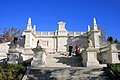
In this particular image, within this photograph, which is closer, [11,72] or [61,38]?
[11,72]

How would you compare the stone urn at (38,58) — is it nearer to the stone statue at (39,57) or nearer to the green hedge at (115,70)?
the stone statue at (39,57)

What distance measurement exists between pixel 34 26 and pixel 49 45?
454cm

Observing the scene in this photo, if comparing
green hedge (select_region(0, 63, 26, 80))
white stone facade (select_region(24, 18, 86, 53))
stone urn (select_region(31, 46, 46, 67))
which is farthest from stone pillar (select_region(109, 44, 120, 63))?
white stone facade (select_region(24, 18, 86, 53))

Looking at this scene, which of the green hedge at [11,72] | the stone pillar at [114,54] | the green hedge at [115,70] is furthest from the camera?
the stone pillar at [114,54]

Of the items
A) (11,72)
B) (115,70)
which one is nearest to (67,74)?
(115,70)

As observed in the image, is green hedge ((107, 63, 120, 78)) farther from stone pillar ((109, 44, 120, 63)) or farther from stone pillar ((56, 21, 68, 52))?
stone pillar ((56, 21, 68, 52))

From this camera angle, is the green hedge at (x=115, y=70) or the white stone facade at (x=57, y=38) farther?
the white stone facade at (x=57, y=38)

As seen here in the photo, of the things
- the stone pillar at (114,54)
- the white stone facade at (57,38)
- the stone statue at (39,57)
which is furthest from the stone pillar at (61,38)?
the stone statue at (39,57)

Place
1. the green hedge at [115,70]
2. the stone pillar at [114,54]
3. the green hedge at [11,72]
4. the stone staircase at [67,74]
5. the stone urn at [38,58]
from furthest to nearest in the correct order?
the stone pillar at [114,54] → the stone urn at [38,58] → the stone staircase at [67,74] → the green hedge at [115,70] → the green hedge at [11,72]

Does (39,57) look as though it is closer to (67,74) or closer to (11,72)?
(11,72)

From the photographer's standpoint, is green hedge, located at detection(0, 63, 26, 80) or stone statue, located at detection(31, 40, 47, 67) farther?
stone statue, located at detection(31, 40, 47, 67)

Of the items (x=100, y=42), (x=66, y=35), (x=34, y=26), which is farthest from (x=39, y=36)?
(x=100, y=42)

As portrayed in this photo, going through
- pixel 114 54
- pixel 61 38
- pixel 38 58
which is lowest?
pixel 38 58

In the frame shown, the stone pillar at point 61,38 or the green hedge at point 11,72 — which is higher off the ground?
the stone pillar at point 61,38
